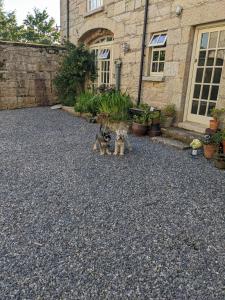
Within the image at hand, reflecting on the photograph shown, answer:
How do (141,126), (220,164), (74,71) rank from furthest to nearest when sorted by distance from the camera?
(74,71) → (141,126) → (220,164)

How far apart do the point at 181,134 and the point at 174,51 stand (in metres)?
1.87

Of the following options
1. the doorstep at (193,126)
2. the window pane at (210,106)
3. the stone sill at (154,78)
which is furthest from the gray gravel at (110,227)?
the stone sill at (154,78)

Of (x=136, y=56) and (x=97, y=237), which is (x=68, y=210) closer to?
(x=97, y=237)

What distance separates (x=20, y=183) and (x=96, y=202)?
1.06 metres

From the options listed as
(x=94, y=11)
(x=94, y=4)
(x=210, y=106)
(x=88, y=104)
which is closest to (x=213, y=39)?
(x=210, y=106)

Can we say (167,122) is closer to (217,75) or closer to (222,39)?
(217,75)

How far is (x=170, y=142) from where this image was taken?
4582mm

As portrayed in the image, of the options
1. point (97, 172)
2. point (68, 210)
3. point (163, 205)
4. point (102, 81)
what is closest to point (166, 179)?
point (163, 205)

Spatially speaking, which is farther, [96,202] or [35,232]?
[96,202]

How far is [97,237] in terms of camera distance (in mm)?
1909

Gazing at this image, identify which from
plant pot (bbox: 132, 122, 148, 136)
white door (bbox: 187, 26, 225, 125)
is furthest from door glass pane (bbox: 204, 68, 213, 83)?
plant pot (bbox: 132, 122, 148, 136)

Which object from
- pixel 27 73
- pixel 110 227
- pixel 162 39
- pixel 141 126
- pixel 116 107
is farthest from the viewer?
pixel 27 73

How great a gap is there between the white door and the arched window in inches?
127

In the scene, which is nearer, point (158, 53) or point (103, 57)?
point (158, 53)
